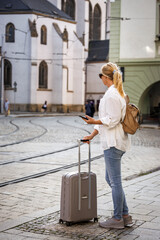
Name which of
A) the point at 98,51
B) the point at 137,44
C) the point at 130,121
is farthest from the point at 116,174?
the point at 98,51

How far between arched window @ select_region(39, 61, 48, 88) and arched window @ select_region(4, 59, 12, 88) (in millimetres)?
3486

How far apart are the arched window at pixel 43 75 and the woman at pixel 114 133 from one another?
5033 centimetres

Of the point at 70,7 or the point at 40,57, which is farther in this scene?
the point at 70,7

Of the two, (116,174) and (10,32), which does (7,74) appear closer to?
(10,32)

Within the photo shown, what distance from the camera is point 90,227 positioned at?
5.21 meters

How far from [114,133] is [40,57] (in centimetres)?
5055

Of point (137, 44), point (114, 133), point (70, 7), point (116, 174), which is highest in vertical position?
point (70, 7)

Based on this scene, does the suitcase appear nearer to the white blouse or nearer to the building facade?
the white blouse

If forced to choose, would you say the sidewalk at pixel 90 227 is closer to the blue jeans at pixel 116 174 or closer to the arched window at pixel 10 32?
the blue jeans at pixel 116 174

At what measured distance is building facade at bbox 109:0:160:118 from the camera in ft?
87.7

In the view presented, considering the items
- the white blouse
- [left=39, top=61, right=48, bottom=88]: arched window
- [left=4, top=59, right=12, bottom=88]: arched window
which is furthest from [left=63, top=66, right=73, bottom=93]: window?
the white blouse

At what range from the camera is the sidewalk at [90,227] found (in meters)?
4.82

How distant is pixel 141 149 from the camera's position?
572 inches

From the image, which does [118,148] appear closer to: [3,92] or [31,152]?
[31,152]
